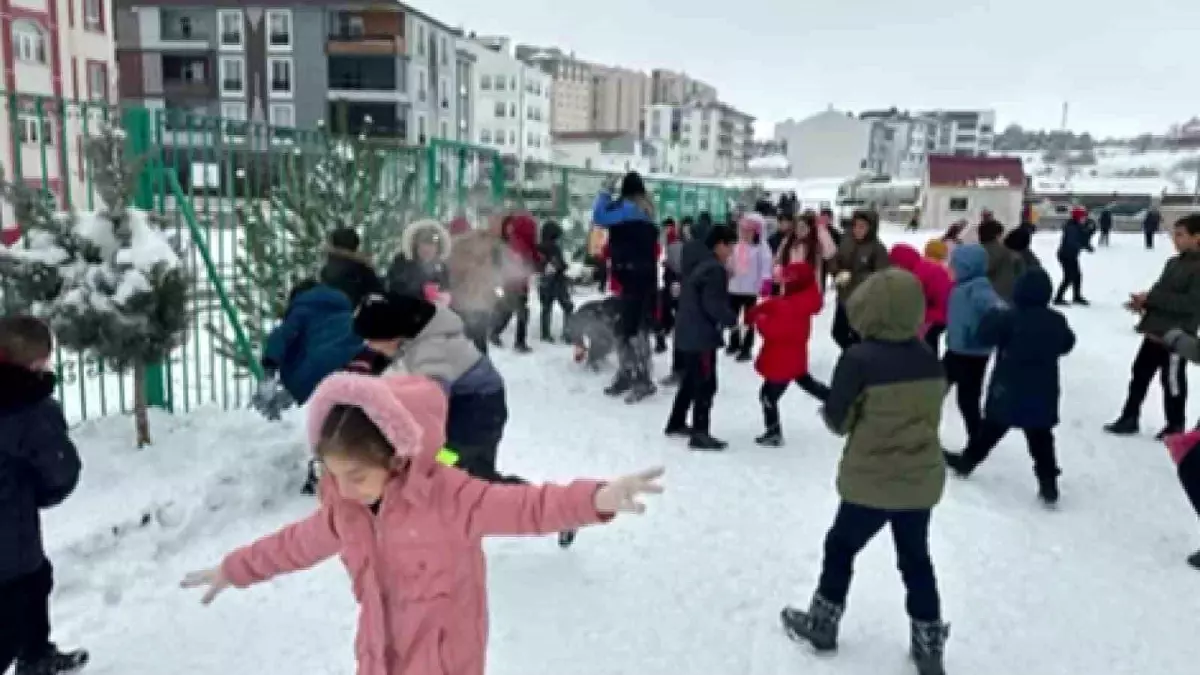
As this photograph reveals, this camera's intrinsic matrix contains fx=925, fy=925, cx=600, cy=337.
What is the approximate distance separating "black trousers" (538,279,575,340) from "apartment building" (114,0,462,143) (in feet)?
120

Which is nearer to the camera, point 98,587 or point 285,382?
point 98,587

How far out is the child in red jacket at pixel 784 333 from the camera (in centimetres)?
739

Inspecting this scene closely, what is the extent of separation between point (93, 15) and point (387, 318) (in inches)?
1392

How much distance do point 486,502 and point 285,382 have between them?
128 inches

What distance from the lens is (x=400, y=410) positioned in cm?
234

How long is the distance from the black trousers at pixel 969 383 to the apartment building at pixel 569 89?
3960 inches

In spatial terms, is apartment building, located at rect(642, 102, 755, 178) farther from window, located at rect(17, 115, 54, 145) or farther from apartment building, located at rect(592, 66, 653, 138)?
window, located at rect(17, 115, 54, 145)

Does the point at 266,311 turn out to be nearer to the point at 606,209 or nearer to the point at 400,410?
the point at 606,209

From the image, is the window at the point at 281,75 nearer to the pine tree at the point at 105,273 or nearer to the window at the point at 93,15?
the window at the point at 93,15

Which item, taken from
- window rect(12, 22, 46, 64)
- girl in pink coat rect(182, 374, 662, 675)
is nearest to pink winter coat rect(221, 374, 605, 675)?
girl in pink coat rect(182, 374, 662, 675)

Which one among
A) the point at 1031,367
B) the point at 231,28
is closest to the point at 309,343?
the point at 1031,367

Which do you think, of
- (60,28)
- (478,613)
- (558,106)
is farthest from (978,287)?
(558,106)

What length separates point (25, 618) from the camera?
349 cm

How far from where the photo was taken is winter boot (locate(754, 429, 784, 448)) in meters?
7.56
